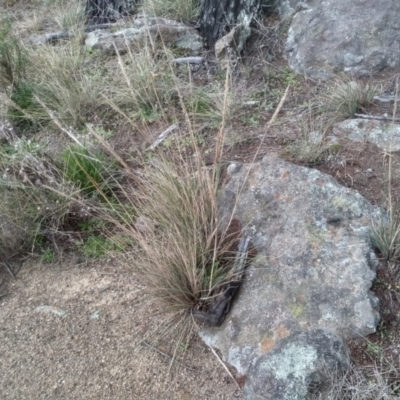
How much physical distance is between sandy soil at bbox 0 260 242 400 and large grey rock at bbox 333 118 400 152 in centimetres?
149

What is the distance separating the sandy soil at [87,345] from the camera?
2.12m

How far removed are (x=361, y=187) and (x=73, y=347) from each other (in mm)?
1608

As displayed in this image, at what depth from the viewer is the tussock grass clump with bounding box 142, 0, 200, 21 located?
4.43 meters

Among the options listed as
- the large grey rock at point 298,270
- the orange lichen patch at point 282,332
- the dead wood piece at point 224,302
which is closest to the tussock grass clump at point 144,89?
the large grey rock at point 298,270

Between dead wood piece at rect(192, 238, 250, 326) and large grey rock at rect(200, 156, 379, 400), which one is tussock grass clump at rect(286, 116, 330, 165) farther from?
dead wood piece at rect(192, 238, 250, 326)

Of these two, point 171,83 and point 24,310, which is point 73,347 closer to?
point 24,310

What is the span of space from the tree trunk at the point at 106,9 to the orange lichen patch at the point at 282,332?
143 inches

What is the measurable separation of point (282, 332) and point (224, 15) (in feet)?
8.94

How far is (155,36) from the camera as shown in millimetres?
4102

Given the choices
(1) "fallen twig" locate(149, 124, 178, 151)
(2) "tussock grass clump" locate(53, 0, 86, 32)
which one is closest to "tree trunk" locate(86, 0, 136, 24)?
(2) "tussock grass clump" locate(53, 0, 86, 32)

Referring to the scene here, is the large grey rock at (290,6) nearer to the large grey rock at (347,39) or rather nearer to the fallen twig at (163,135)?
the large grey rock at (347,39)

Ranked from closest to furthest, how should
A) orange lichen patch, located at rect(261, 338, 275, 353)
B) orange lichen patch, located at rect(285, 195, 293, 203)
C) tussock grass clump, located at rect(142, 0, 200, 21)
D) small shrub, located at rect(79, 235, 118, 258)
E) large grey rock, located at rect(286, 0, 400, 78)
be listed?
orange lichen patch, located at rect(261, 338, 275, 353)
orange lichen patch, located at rect(285, 195, 293, 203)
small shrub, located at rect(79, 235, 118, 258)
large grey rock, located at rect(286, 0, 400, 78)
tussock grass clump, located at rect(142, 0, 200, 21)

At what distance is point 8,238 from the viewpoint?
275 centimetres

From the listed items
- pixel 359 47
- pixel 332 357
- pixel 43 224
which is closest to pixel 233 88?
pixel 359 47
